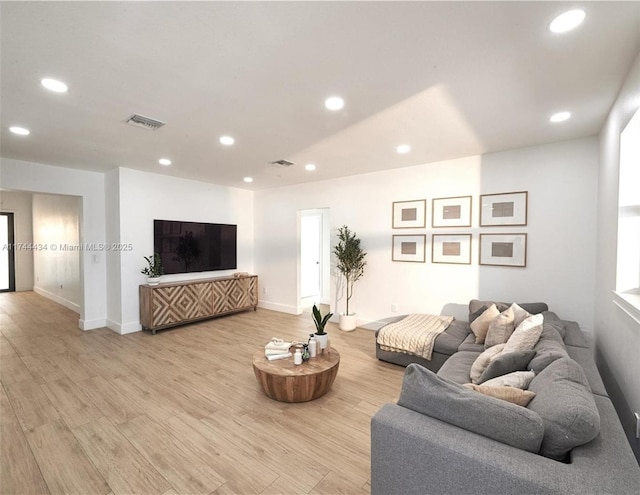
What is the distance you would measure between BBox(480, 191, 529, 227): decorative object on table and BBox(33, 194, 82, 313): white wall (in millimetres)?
6486

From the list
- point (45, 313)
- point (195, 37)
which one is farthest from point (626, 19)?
point (45, 313)

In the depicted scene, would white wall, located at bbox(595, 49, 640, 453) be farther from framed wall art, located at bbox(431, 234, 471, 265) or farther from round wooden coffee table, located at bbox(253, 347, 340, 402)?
round wooden coffee table, located at bbox(253, 347, 340, 402)

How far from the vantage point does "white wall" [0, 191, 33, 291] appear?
7.55 meters

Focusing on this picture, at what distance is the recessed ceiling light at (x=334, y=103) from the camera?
2314 mm

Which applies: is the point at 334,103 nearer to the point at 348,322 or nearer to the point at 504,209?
the point at 504,209

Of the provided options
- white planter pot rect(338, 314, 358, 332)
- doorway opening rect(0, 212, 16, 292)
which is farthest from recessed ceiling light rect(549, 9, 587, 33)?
doorway opening rect(0, 212, 16, 292)

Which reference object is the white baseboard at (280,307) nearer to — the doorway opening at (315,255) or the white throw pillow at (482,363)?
the doorway opening at (315,255)

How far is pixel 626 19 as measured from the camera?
149 centimetres

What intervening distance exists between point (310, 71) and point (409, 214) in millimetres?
2940

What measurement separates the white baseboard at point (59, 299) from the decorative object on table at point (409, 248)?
624 cm

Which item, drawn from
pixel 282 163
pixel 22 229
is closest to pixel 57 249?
pixel 22 229

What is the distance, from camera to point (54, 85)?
213 cm

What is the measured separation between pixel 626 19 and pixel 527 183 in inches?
90.3

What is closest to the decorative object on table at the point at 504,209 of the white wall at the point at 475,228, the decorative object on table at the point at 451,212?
the white wall at the point at 475,228
